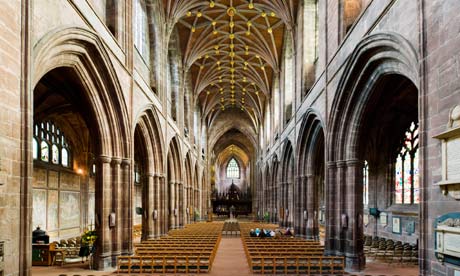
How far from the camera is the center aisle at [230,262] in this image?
529 inches

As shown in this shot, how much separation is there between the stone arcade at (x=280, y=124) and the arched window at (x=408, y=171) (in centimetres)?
9

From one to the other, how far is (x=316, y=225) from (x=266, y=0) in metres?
14.6

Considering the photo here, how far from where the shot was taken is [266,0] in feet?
82.7

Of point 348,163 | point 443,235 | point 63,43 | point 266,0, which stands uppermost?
point 266,0

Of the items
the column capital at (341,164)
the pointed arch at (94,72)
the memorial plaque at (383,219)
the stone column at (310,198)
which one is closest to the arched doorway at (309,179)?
the stone column at (310,198)

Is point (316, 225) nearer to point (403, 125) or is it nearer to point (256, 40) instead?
point (403, 125)

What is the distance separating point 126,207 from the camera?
51.0 feet

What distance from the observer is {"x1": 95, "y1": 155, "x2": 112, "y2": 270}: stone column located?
553 inches

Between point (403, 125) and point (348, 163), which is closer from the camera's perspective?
point (348, 163)

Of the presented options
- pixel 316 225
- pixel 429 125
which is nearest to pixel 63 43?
pixel 429 125

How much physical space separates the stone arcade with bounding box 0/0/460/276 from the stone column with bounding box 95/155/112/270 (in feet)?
0.17

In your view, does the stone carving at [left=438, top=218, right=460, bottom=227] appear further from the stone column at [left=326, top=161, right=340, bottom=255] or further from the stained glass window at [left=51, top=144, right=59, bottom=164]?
the stained glass window at [left=51, top=144, right=59, bottom=164]

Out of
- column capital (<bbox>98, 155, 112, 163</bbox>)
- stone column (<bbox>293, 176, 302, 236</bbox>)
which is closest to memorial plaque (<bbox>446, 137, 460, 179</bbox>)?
column capital (<bbox>98, 155, 112, 163</bbox>)

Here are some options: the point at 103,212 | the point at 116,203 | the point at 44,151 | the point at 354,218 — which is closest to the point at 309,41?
the point at 354,218
